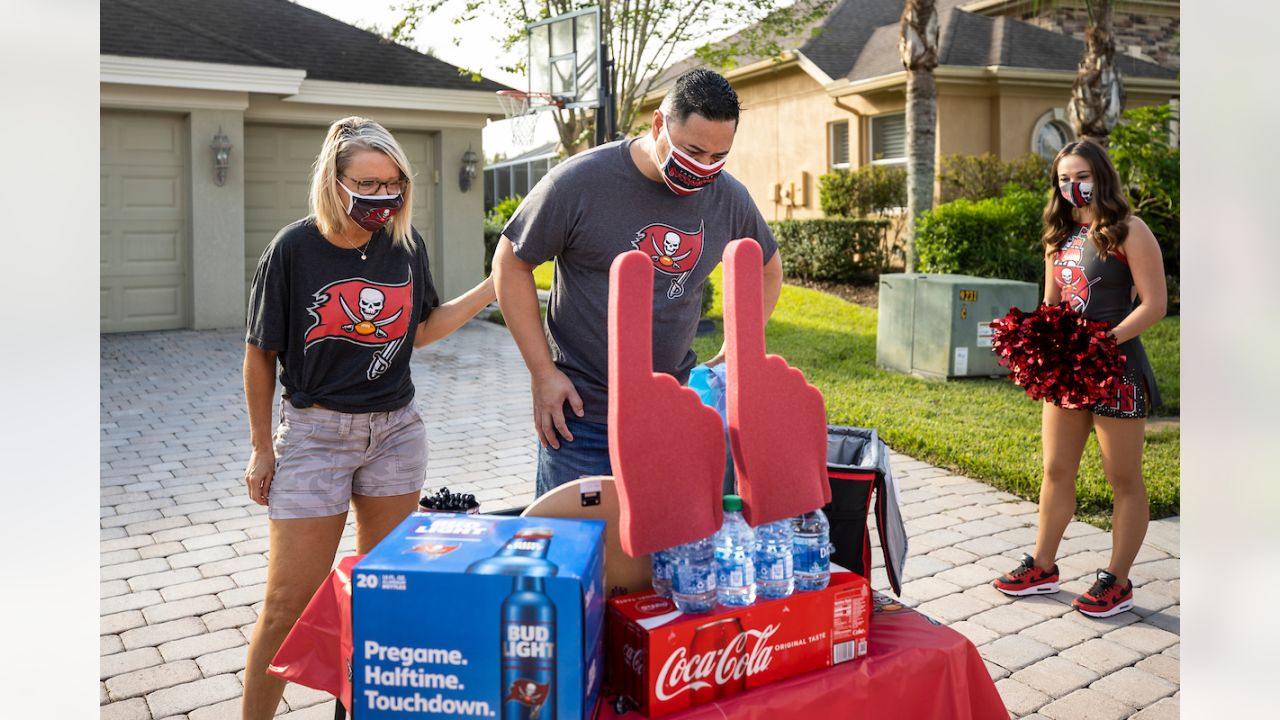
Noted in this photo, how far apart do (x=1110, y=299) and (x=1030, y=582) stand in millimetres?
1421

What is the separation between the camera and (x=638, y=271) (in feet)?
6.59

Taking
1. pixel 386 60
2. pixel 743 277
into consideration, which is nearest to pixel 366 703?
pixel 743 277

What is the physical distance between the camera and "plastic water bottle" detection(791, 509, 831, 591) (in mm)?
2307

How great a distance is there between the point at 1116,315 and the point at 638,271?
11.4ft

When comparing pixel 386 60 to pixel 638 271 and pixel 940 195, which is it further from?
pixel 638 271

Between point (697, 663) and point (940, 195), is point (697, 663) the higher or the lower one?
the lower one

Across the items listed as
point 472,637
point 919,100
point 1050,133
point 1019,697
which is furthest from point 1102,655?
point 1050,133

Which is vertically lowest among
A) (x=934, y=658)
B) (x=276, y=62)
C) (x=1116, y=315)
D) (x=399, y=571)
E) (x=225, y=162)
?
(x=934, y=658)

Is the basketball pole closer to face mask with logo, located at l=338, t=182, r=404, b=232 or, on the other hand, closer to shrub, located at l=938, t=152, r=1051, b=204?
shrub, located at l=938, t=152, r=1051, b=204

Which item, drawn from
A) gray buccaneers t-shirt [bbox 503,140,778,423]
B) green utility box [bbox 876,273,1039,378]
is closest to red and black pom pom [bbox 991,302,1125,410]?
gray buccaneers t-shirt [bbox 503,140,778,423]

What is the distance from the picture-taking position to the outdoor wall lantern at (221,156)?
14695 mm

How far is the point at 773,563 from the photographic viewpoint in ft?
7.28
